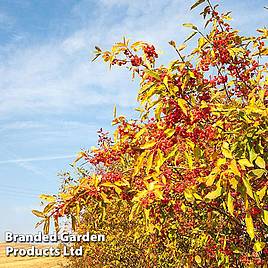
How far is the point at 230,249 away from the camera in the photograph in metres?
4.55

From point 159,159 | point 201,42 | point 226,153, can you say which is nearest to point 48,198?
point 159,159

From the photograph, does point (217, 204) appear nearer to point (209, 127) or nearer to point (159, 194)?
point (209, 127)

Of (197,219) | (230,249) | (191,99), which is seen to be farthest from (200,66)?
(197,219)

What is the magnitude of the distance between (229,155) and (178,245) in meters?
5.12

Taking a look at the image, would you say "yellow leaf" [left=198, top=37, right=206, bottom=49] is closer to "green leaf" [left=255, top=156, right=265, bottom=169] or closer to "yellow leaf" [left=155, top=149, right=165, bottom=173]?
"yellow leaf" [left=155, top=149, right=165, bottom=173]

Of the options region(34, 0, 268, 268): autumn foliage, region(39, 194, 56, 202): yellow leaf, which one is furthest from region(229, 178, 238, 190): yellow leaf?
region(39, 194, 56, 202): yellow leaf

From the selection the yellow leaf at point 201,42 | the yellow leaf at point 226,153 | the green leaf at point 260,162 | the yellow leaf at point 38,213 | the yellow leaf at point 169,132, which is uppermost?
the yellow leaf at point 201,42

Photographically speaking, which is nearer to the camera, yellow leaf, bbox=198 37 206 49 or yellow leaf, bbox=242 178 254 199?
yellow leaf, bbox=242 178 254 199

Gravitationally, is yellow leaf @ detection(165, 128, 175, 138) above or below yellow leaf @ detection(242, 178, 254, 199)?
above

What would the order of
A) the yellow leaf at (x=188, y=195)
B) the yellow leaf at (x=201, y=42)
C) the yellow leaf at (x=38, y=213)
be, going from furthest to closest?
1. the yellow leaf at (x=201, y=42)
2. the yellow leaf at (x=38, y=213)
3. the yellow leaf at (x=188, y=195)

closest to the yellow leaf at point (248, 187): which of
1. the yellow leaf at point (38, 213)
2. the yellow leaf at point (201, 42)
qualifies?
the yellow leaf at point (201, 42)

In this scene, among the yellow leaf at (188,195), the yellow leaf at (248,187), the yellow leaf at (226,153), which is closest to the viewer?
Answer: the yellow leaf at (248,187)

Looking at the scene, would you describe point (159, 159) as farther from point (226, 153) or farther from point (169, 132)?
point (226, 153)

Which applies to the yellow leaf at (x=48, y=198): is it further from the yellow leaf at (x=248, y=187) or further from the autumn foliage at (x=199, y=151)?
the yellow leaf at (x=248, y=187)
